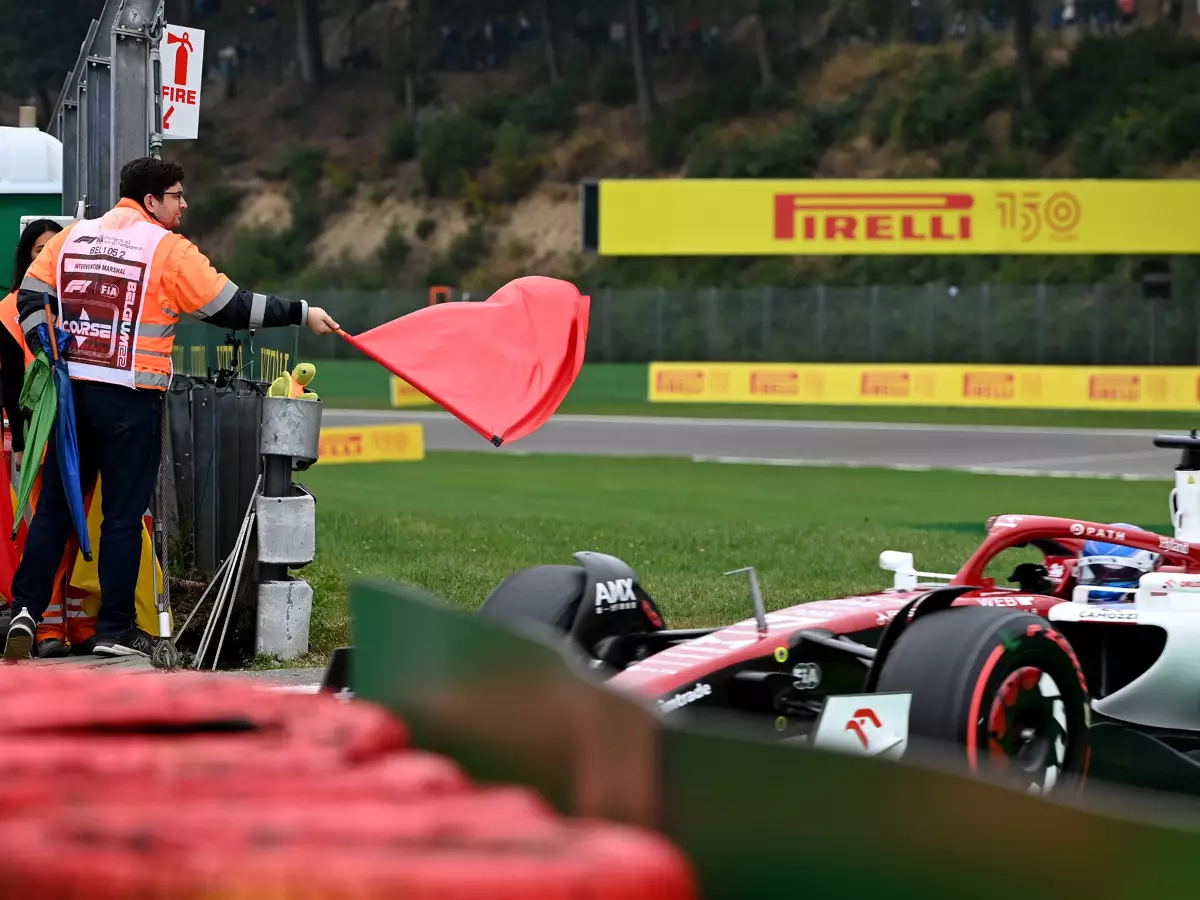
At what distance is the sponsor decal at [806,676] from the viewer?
16.9 feet

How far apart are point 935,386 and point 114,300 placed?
2941 cm

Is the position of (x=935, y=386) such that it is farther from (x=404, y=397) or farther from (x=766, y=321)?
(x=404, y=397)

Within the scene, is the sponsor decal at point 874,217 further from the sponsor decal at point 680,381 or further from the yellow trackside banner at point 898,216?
the sponsor decal at point 680,381

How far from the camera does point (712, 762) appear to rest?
2207 millimetres

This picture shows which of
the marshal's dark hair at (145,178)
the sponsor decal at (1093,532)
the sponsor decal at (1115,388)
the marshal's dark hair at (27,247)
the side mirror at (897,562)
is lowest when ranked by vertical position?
the side mirror at (897,562)

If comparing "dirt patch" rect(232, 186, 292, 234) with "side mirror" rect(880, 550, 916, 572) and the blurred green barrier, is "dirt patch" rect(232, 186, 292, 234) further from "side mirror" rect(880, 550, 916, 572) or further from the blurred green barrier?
the blurred green barrier

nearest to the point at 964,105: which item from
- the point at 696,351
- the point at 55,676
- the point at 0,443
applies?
the point at 696,351

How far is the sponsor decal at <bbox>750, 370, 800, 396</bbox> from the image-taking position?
3700 centimetres

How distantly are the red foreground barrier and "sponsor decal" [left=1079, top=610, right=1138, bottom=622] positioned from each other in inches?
122

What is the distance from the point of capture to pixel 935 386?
35.7 m

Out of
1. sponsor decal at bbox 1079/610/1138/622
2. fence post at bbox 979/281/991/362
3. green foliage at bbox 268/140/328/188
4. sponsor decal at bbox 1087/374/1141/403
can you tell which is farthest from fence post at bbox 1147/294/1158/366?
sponsor decal at bbox 1079/610/1138/622

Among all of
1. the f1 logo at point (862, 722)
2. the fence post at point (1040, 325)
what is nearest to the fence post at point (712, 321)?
the fence post at point (1040, 325)

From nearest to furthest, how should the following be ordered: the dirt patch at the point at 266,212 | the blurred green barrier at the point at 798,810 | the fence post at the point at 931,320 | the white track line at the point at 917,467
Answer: the blurred green barrier at the point at 798,810, the white track line at the point at 917,467, the fence post at the point at 931,320, the dirt patch at the point at 266,212

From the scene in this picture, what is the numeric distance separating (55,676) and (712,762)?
1470mm
